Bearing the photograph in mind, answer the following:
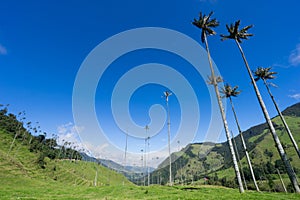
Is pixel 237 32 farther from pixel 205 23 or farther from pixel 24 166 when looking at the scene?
pixel 24 166

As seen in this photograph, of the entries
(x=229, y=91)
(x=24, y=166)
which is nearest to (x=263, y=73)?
(x=229, y=91)

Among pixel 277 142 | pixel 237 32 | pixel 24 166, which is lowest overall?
pixel 277 142

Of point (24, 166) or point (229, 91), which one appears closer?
point (229, 91)

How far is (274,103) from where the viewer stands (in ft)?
109

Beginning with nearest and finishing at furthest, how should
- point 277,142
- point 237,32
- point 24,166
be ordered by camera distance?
point 277,142, point 237,32, point 24,166

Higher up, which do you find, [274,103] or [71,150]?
[71,150]

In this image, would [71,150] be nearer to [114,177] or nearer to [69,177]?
[114,177]

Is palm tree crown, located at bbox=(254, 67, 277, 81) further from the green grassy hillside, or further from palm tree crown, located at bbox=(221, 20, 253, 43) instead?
the green grassy hillside

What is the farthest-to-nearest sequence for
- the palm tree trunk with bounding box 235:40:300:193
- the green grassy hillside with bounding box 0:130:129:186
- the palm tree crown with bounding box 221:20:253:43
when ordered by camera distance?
1. the green grassy hillside with bounding box 0:130:129:186
2. the palm tree crown with bounding box 221:20:253:43
3. the palm tree trunk with bounding box 235:40:300:193

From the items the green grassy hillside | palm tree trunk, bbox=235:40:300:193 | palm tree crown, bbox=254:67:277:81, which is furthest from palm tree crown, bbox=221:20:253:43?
the green grassy hillside

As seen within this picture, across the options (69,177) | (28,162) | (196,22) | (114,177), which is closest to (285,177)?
(114,177)

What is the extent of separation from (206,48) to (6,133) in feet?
451

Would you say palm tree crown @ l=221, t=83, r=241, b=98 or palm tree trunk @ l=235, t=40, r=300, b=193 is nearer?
palm tree trunk @ l=235, t=40, r=300, b=193

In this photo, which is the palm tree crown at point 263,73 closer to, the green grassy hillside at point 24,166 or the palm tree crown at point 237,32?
the palm tree crown at point 237,32
